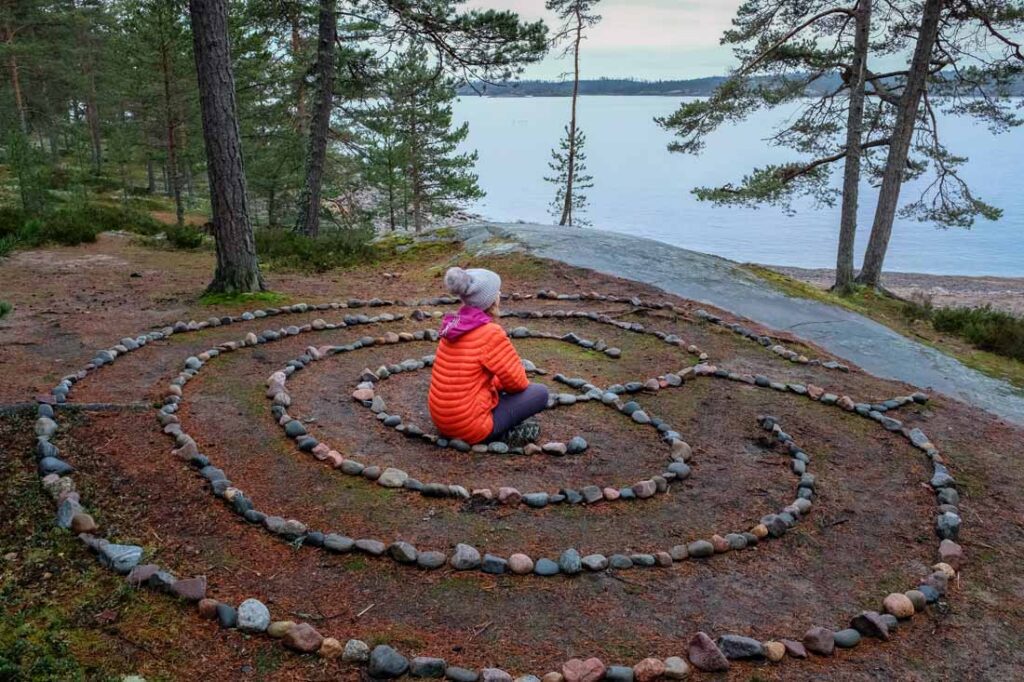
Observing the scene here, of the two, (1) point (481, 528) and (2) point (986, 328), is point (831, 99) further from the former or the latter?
(1) point (481, 528)

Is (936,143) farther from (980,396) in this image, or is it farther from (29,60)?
(29,60)

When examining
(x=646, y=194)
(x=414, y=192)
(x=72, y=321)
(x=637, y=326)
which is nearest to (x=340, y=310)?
(x=72, y=321)

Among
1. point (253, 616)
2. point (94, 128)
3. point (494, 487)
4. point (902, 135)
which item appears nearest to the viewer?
point (253, 616)

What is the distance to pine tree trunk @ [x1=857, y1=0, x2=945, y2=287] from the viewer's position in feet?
47.3

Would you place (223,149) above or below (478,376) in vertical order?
above

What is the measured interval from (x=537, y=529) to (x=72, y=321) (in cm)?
688

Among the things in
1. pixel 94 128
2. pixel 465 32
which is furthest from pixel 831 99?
pixel 94 128

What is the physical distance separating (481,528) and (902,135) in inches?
549

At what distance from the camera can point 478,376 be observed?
604 cm

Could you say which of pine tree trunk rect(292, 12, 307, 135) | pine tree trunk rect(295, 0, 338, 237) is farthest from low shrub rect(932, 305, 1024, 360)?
pine tree trunk rect(292, 12, 307, 135)

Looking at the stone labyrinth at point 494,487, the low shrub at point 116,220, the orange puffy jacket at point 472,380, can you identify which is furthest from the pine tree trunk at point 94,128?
the orange puffy jacket at point 472,380

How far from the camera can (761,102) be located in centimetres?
1677

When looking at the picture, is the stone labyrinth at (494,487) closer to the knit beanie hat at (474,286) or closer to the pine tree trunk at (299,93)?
the knit beanie hat at (474,286)

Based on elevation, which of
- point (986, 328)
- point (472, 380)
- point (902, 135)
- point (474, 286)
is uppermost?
point (902, 135)
